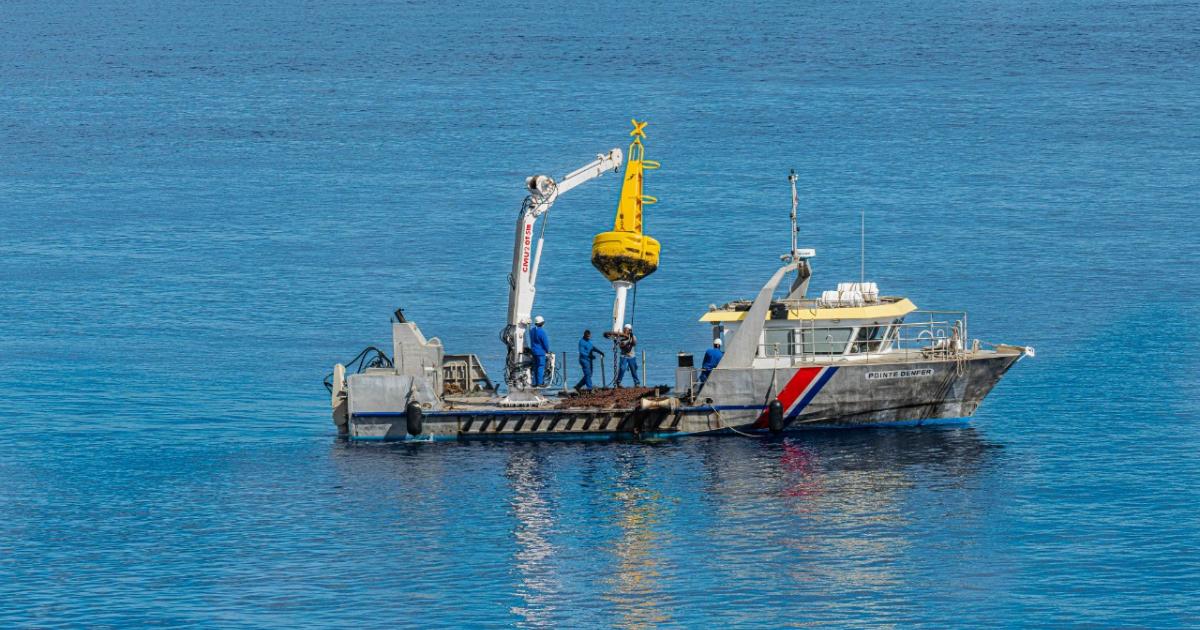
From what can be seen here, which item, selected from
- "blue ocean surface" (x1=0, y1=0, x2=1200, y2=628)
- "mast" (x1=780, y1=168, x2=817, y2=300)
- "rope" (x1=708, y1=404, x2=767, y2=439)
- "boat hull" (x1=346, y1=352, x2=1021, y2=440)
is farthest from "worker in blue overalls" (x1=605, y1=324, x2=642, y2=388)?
"mast" (x1=780, y1=168, x2=817, y2=300)

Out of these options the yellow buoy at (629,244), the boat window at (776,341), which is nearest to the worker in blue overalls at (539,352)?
the yellow buoy at (629,244)

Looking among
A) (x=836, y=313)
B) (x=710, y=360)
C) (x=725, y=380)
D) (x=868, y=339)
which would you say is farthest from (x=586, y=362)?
(x=868, y=339)

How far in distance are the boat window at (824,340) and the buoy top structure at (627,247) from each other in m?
4.93

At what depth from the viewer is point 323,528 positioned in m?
45.6

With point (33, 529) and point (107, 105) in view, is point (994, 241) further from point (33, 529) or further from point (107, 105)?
point (107, 105)

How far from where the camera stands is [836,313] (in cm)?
5600

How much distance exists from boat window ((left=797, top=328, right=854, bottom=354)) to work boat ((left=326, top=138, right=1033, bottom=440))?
0.10ft

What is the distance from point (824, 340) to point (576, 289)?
27802mm

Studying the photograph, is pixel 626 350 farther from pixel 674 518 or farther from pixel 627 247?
pixel 674 518

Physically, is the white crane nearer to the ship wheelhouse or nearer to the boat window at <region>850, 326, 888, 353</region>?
the ship wheelhouse

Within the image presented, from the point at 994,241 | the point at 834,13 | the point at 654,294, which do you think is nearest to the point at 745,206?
the point at 994,241

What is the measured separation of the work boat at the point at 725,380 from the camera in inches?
2165

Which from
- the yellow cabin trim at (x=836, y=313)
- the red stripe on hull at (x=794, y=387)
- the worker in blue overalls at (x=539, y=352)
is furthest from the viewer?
the worker in blue overalls at (x=539, y=352)

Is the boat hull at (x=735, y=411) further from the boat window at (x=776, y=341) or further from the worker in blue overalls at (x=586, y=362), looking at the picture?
the worker in blue overalls at (x=586, y=362)
